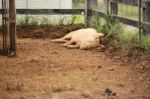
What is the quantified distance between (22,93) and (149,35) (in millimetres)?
3656

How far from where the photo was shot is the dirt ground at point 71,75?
654 cm

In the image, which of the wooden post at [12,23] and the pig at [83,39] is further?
the pig at [83,39]

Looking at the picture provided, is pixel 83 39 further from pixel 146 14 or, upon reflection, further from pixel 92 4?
pixel 92 4

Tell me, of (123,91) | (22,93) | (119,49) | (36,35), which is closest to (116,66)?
(119,49)

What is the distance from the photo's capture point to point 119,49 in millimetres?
9586

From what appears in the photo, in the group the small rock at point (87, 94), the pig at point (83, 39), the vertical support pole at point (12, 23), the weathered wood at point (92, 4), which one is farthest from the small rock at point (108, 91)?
the weathered wood at point (92, 4)

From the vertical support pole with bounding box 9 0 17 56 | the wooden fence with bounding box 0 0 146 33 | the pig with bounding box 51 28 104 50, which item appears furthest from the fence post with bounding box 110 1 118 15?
the vertical support pole with bounding box 9 0 17 56

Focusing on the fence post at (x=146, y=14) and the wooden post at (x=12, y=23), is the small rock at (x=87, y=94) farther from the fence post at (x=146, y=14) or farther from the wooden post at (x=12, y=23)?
the fence post at (x=146, y=14)

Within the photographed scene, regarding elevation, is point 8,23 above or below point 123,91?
above

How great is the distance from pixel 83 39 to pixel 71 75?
2.86 metres

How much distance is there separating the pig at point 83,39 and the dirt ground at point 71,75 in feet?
0.74

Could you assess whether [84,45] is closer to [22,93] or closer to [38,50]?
[38,50]

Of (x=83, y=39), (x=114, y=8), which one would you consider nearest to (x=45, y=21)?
(x=114, y=8)

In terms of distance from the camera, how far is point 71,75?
7.70 metres
